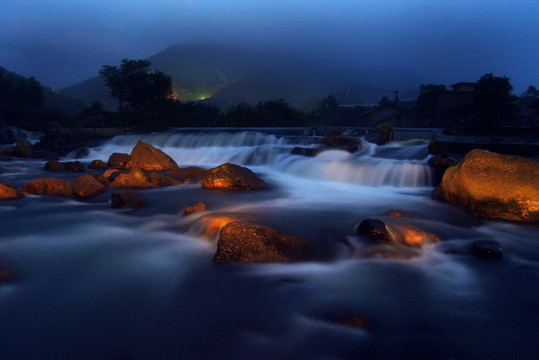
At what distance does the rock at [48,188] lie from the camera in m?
7.00

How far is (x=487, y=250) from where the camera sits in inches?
160

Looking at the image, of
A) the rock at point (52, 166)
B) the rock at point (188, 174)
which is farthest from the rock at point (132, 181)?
the rock at point (52, 166)

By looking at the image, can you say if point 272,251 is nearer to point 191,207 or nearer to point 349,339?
point 349,339

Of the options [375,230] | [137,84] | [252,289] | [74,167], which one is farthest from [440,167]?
[137,84]

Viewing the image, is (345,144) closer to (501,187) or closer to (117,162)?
(501,187)

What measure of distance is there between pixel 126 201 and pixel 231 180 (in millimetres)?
2369

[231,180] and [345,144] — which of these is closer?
[231,180]

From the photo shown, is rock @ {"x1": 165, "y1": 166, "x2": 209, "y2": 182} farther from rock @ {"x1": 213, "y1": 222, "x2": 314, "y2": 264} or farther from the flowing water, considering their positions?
rock @ {"x1": 213, "y1": 222, "x2": 314, "y2": 264}

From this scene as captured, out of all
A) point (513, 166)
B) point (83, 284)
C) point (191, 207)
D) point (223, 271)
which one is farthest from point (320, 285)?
point (513, 166)

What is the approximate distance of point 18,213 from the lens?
5.89 m

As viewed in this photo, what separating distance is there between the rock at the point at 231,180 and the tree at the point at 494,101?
19091 mm

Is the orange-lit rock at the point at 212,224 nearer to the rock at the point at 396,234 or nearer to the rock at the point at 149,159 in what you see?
the rock at the point at 396,234

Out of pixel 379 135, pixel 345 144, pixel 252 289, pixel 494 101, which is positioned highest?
pixel 494 101

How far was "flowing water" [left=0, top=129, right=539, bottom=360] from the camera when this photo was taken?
95.0 inches
